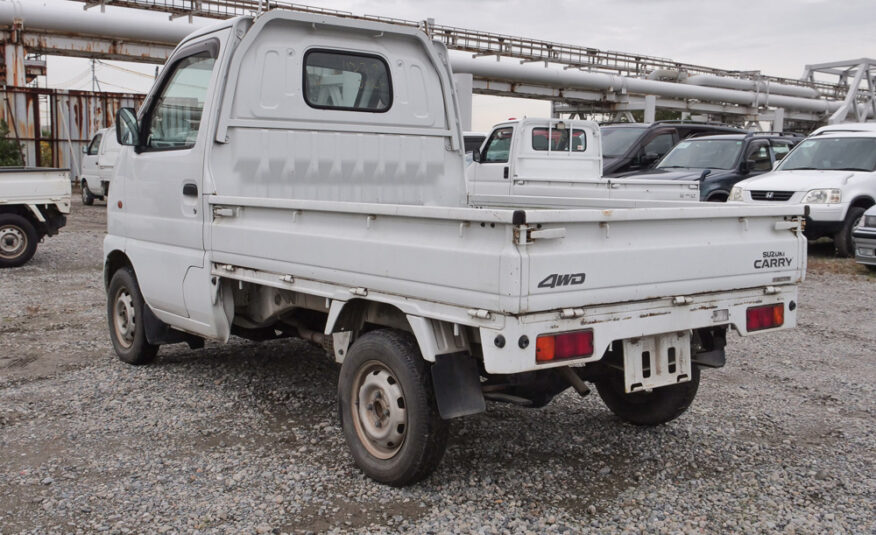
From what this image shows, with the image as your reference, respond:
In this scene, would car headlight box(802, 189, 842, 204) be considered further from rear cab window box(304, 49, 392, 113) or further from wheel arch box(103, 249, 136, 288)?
wheel arch box(103, 249, 136, 288)

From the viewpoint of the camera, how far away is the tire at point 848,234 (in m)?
12.1

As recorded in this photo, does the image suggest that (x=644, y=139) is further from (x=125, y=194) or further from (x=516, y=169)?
(x=125, y=194)

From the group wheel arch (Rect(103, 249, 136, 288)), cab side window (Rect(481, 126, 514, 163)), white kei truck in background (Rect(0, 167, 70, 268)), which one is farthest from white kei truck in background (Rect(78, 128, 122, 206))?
wheel arch (Rect(103, 249, 136, 288))

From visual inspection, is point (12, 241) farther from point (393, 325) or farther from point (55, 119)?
point (55, 119)

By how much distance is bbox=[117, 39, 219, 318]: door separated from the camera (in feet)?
16.6

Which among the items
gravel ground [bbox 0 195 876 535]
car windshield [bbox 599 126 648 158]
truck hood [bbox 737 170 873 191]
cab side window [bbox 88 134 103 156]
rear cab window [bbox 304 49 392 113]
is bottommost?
gravel ground [bbox 0 195 876 535]

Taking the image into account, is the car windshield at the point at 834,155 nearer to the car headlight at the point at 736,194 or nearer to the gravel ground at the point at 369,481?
the car headlight at the point at 736,194

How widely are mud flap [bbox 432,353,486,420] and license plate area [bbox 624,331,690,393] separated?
67 centimetres

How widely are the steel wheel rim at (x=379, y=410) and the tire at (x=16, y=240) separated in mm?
8809

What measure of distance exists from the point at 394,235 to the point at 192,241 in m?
1.90

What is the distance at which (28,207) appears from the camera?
11.0 m

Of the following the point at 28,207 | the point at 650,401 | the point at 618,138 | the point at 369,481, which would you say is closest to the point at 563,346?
the point at 369,481

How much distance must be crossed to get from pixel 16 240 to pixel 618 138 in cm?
999

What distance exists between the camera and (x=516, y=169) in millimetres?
12680
